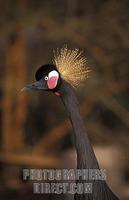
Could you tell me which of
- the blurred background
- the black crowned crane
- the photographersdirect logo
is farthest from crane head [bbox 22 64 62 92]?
the blurred background

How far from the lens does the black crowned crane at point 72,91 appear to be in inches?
133

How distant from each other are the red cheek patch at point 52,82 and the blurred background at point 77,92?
10.7 ft

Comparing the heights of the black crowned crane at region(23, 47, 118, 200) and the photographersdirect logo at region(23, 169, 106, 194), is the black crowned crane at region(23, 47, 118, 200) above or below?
above

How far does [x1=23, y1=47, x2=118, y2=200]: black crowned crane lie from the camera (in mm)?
3385

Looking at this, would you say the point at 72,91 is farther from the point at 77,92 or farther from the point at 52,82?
the point at 77,92

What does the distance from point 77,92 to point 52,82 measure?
432 cm

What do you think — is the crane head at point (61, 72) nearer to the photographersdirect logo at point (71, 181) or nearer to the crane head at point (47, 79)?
the crane head at point (47, 79)

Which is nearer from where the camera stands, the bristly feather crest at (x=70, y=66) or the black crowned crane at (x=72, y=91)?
the black crowned crane at (x=72, y=91)

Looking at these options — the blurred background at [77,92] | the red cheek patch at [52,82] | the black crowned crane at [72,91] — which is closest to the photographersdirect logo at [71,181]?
the black crowned crane at [72,91]

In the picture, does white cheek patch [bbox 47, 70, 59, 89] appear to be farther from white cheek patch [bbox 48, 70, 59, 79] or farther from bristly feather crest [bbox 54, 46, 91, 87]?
bristly feather crest [bbox 54, 46, 91, 87]

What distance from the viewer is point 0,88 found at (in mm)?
8445

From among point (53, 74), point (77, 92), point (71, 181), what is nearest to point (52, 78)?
point (53, 74)

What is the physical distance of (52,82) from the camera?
3396mm

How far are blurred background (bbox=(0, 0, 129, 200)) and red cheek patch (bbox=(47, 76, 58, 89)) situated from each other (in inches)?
128
